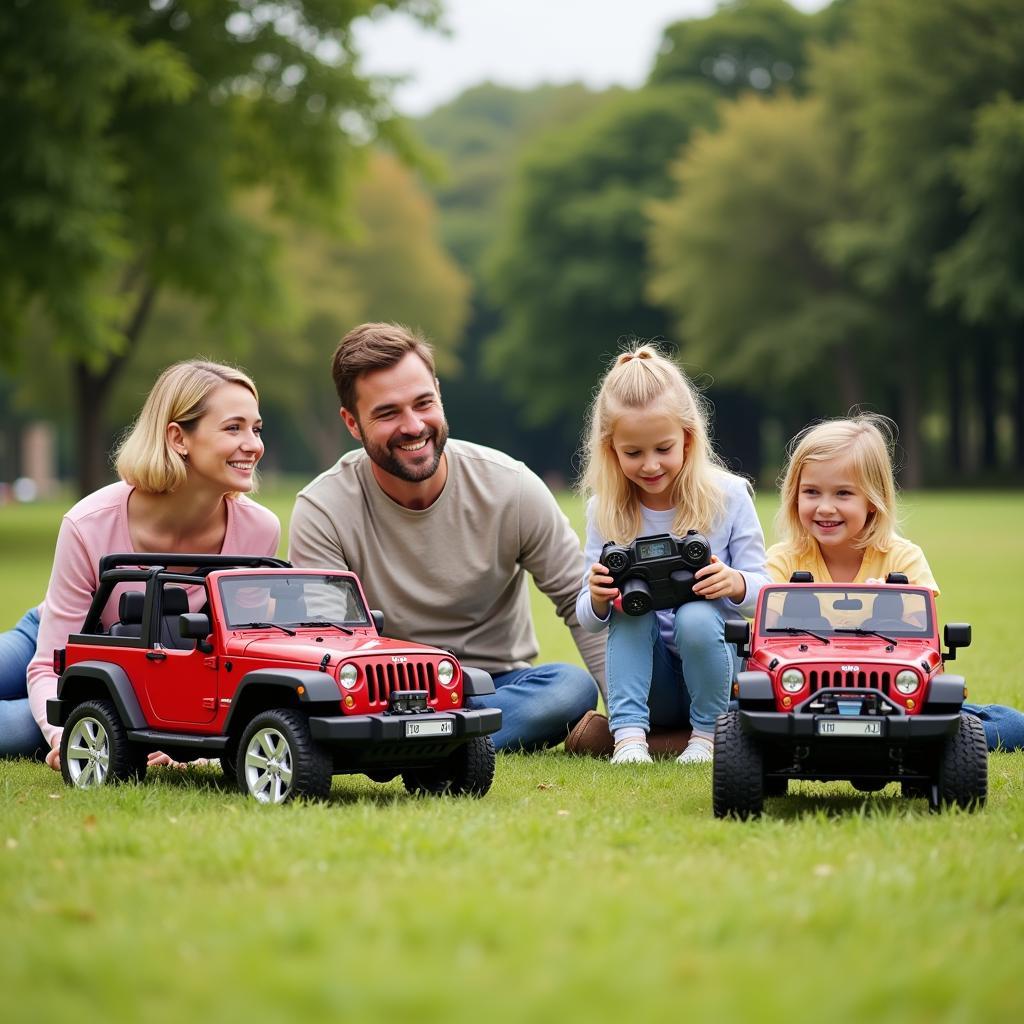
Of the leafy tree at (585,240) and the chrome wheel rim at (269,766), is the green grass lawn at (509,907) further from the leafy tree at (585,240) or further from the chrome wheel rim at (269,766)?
the leafy tree at (585,240)

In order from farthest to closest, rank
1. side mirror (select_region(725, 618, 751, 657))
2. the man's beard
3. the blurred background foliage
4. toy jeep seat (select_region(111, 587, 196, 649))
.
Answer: the blurred background foliage, the man's beard, toy jeep seat (select_region(111, 587, 196, 649)), side mirror (select_region(725, 618, 751, 657))

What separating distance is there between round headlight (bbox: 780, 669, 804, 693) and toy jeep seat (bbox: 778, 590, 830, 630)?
1.80 feet

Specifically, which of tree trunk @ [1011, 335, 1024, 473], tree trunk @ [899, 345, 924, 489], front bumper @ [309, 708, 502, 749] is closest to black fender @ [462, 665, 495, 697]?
front bumper @ [309, 708, 502, 749]

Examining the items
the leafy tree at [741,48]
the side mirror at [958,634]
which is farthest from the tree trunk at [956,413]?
the side mirror at [958,634]

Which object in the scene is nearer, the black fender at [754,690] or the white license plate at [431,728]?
the black fender at [754,690]

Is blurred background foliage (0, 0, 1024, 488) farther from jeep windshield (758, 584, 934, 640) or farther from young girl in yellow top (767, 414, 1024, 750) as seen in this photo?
jeep windshield (758, 584, 934, 640)

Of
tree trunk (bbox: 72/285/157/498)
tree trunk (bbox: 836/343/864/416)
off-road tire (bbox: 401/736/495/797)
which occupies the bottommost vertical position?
off-road tire (bbox: 401/736/495/797)

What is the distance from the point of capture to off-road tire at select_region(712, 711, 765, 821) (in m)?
6.07

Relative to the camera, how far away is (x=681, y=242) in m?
63.1

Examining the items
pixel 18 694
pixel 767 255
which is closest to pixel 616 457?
pixel 18 694

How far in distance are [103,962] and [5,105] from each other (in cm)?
2714

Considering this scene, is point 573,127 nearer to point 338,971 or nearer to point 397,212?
point 397,212

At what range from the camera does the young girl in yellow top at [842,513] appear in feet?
24.7

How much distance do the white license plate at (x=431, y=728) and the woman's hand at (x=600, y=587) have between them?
1434 mm
